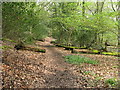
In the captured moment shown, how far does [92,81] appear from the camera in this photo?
5590 millimetres

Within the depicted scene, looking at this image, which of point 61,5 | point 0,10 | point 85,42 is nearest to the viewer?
point 0,10

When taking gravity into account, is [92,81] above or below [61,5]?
below

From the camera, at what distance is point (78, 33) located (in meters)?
21.1

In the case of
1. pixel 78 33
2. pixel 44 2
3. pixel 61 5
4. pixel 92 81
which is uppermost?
pixel 61 5

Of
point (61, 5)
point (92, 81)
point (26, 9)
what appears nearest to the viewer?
point (92, 81)

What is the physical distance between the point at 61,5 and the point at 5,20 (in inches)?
602

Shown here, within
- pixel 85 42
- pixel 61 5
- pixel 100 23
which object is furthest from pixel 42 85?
pixel 85 42

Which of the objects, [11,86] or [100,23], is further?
[100,23]

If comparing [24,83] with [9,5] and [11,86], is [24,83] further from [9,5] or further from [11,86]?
[9,5]

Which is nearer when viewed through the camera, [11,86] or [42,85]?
[11,86]

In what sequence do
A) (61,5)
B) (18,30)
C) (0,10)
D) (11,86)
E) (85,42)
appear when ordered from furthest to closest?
(85,42) < (61,5) < (18,30) < (0,10) < (11,86)

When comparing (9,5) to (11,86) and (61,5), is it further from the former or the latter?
(61,5)

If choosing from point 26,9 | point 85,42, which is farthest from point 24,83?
point 85,42

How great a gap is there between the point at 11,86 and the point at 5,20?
9.72 ft
